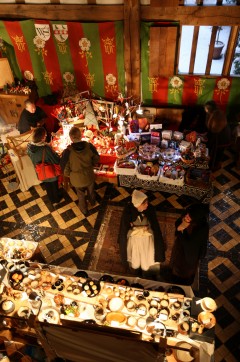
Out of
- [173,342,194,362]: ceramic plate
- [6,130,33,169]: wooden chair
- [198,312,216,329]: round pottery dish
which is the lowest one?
[173,342,194,362]: ceramic plate

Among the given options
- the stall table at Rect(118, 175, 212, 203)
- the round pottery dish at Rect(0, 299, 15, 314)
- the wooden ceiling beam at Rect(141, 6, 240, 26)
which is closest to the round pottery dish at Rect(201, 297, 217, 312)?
the round pottery dish at Rect(0, 299, 15, 314)

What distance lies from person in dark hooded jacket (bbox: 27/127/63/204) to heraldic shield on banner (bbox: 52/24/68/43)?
2827mm

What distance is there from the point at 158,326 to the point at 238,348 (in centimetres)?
196

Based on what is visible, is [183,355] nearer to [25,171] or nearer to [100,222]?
[100,222]

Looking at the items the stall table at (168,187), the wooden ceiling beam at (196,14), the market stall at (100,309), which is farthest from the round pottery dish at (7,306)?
the wooden ceiling beam at (196,14)

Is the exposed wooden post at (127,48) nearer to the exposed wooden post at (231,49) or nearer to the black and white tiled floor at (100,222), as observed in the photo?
the exposed wooden post at (231,49)

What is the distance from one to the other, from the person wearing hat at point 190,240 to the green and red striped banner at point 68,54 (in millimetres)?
4694

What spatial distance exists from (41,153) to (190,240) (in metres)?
3.34

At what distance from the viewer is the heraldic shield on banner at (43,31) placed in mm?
7191

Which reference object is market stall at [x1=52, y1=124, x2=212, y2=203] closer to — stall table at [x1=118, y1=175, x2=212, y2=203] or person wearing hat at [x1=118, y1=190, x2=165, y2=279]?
stall table at [x1=118, y1=175, x2=212, y2=203]

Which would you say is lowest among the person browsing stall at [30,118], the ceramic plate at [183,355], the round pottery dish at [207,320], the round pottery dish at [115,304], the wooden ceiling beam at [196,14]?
the ceramic plate at [183,355]

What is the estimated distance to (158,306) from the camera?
400cm

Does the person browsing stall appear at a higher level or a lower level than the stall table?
higher

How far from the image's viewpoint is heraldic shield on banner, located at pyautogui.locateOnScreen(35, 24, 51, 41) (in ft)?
23.6
